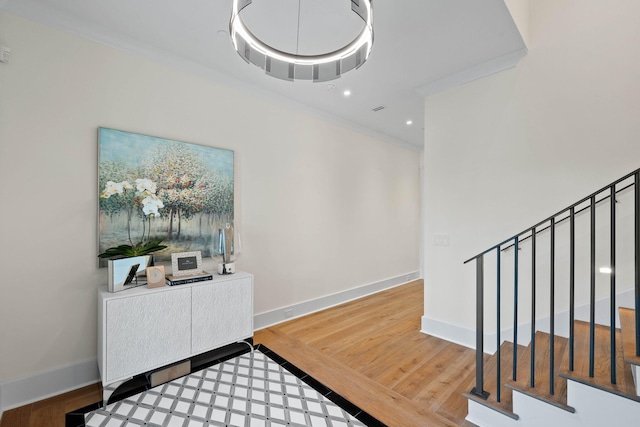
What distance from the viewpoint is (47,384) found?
204 cm

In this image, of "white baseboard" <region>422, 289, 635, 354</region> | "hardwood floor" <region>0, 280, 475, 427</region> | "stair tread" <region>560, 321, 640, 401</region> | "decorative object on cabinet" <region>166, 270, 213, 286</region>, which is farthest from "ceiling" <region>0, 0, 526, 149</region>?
"hardwood floor" <region>0, 280, 475, 427</region>

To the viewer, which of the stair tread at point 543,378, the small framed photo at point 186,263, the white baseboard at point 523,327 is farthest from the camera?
the small framed photo at point 186,263

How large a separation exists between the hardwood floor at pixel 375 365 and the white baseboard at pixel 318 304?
3.5 inches

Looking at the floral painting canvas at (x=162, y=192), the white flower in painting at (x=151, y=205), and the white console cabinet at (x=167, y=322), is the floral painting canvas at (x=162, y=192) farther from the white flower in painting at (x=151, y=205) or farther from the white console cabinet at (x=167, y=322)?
the white console cabinet at (x=167, y=322)

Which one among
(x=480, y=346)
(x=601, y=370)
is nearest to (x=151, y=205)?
(x=480, y=346)

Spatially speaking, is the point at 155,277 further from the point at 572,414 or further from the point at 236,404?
the point at 572,414

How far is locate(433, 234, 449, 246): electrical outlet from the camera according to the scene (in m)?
3.08

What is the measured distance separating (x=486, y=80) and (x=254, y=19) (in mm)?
2201

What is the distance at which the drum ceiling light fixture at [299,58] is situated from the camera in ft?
5.59

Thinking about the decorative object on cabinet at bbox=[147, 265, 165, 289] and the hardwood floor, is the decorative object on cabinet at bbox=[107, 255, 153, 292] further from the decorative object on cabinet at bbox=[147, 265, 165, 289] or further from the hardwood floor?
the hardwood floor

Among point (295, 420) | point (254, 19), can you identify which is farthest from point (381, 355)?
point (254, 19)

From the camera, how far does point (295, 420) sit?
1.84 meters

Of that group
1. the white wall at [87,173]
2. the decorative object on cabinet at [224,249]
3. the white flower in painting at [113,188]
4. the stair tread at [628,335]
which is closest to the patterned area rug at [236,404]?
the white wall at [87,173]

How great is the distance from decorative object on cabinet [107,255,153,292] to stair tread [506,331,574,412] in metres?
2.65
